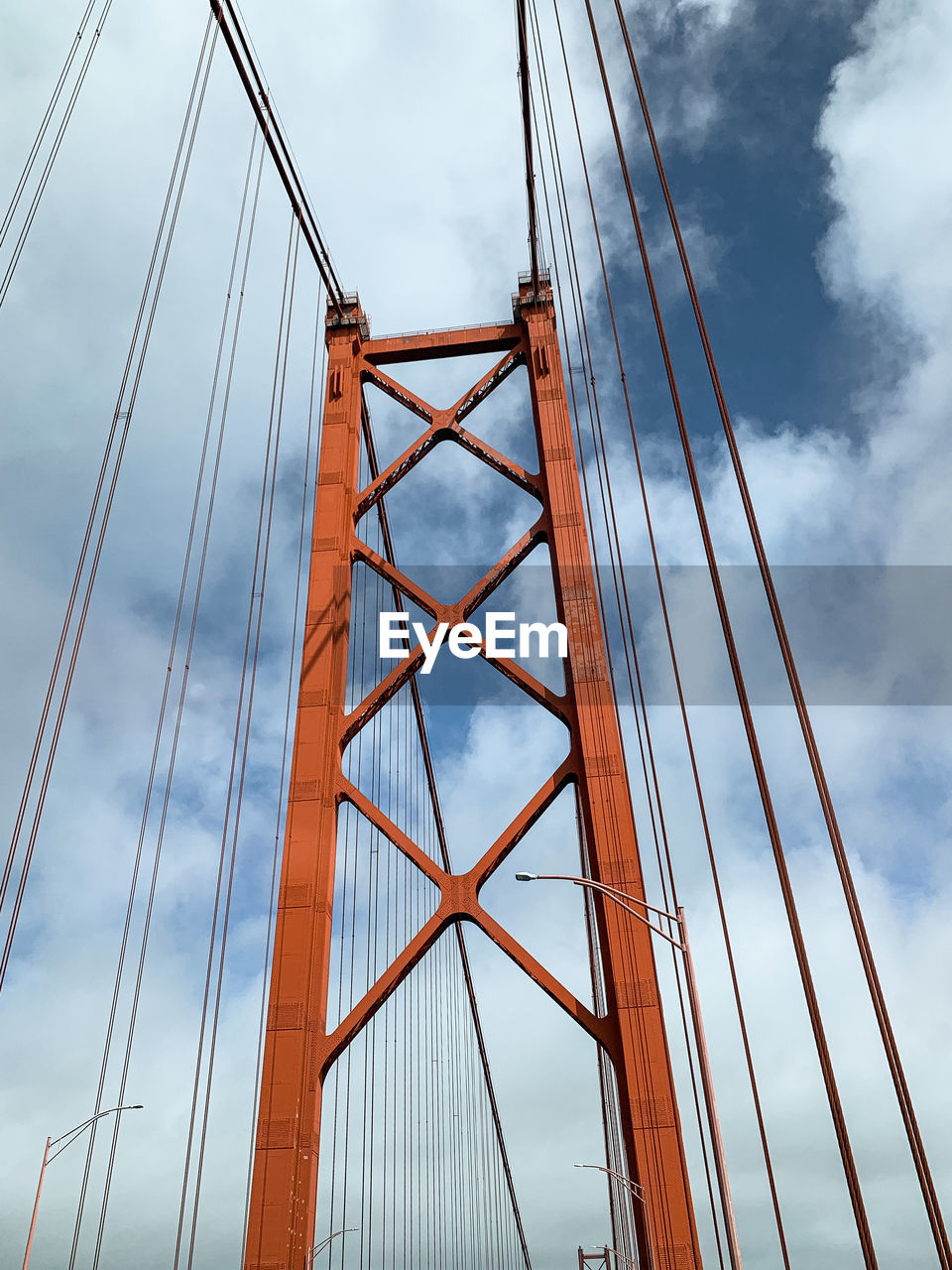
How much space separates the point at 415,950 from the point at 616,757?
3883 millimetres

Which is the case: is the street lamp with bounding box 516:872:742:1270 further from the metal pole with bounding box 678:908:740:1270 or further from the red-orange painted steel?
the red-orange painted steel

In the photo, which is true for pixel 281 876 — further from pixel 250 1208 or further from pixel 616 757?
pixel 616 757

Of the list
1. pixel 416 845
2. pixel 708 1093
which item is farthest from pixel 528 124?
pixel 708 1093

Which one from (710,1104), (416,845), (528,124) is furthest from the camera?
(528,124)

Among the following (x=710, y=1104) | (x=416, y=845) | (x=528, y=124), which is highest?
(x=528, y=124)

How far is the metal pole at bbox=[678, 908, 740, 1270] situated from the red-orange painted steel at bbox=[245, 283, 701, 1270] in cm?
331

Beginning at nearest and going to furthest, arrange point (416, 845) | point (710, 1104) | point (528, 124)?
point (710, 1104), point (416, 845), point (528, 124)

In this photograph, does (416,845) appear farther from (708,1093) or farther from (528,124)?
(528,124)

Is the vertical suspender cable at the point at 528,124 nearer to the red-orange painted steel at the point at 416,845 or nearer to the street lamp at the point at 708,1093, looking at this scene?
the red-orange painted steel at the point at 416,845

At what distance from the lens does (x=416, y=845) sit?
14.8 m

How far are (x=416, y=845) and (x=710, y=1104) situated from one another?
748cm

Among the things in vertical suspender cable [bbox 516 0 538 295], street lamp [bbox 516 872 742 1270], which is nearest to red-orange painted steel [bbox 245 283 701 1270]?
vertical suspender cable [bbox 516 0 538 295]

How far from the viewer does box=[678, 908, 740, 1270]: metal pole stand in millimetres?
6943

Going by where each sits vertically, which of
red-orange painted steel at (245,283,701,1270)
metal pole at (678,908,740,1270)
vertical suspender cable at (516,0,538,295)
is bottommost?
metal pole at (678,908,740,1270)
